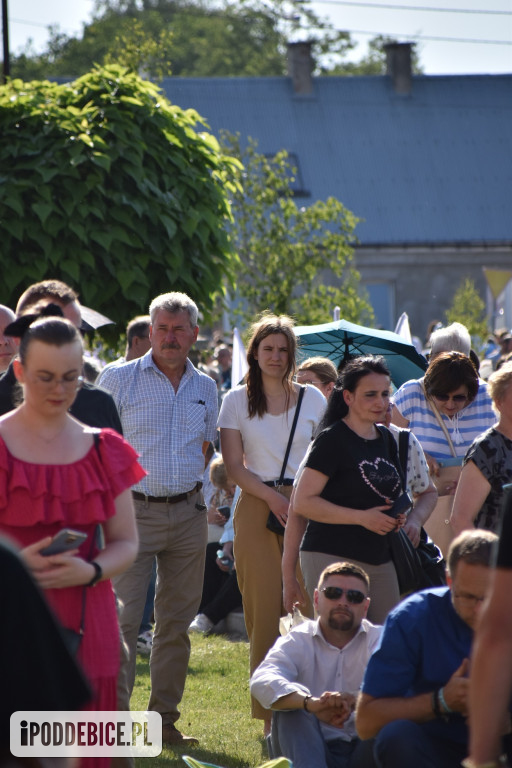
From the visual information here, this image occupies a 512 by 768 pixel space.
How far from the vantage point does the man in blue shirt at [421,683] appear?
151 inches

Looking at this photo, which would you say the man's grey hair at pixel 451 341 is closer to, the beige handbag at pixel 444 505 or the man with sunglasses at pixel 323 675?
the beige handbag at pixel 444 505

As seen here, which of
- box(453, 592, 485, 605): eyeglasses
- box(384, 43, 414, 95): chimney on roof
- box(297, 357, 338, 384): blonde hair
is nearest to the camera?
box(453, 592, 485, 605): eyeglasses

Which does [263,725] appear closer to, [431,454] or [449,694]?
[431,454]

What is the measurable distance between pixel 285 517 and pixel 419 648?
6.74 ft

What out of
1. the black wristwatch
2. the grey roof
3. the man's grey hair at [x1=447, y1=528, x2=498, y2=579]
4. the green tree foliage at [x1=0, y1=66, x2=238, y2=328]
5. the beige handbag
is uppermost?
the grey roof

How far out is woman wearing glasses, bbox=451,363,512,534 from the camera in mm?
5094

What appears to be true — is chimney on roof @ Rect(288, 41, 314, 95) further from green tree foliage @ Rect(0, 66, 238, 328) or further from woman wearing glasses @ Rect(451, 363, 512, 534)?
woman wearing glasses @ Rect(451, 363, 512, 534)

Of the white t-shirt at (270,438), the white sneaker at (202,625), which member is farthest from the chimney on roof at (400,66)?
the white t-shirt at (270,438)

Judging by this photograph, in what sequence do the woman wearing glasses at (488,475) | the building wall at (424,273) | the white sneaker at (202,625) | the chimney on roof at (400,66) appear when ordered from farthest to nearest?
→ the chimney on roof at (400,66)
the building wall at (424,273)
the white sneaker at (202,625)
the woman wearing glasses at (488,475)

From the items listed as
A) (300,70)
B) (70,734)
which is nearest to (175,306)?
(70,734)

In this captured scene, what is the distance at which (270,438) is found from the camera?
6051 mm

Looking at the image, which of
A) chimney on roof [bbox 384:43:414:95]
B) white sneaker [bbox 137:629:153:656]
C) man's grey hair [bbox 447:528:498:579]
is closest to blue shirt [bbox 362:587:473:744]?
man's grey hair [bbox 447:528:498:579]

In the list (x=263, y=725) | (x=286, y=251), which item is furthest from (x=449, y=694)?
(x=286, y=251)

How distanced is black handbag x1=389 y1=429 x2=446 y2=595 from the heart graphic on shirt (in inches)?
8.2
